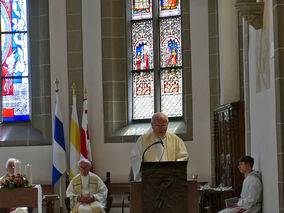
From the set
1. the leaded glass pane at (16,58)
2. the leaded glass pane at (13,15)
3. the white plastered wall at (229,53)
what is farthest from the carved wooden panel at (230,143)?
the leaded glass pane at (13,15)

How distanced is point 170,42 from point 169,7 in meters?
0.69

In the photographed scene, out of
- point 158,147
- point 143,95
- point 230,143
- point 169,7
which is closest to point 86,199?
point 230,143

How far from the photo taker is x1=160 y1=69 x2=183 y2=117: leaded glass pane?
44.8ft

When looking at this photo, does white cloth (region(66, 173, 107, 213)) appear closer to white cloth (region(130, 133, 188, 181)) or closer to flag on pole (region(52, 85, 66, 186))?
flag on pole (region(52, 85, 66, 186))

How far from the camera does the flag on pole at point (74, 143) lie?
511 inches

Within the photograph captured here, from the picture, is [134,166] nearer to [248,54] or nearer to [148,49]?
[248,54]

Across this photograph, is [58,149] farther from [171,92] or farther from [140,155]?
[140,155]

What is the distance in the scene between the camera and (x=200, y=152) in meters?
12.9

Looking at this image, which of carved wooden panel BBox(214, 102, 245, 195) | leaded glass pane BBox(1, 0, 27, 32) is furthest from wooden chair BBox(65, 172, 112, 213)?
leaded glass pane BBox(1, 0, 27, 32)

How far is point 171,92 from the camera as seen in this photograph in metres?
13.8

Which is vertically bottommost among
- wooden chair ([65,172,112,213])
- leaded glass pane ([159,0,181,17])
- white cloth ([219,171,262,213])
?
wooden chair ([65,172,112,213])

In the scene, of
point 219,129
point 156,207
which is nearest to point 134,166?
point 156,207

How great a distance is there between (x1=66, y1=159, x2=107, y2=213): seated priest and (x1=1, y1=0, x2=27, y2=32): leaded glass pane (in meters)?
4.22

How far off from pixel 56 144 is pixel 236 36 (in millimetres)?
3944
